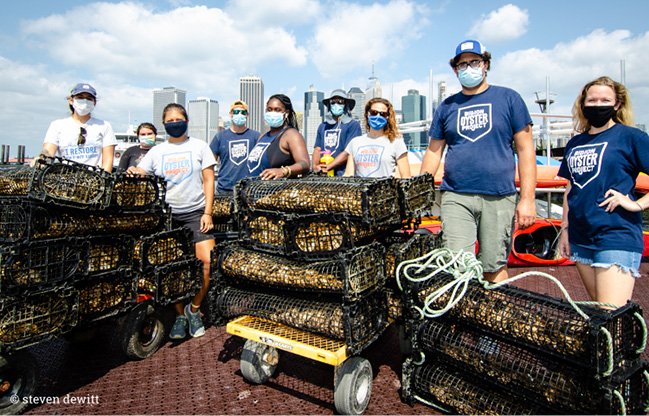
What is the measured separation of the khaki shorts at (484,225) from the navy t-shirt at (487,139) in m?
0.08

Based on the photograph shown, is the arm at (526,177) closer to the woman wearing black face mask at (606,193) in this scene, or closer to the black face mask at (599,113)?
the woman wearing black face mask at (606,193)

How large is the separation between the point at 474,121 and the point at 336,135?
112 inches

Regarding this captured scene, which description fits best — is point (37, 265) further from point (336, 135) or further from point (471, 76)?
point (336, 135)

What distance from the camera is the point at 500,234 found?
11.3 ft

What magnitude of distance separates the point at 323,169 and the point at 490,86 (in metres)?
2.25

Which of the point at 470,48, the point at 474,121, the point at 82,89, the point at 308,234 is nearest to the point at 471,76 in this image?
the point at 470,48

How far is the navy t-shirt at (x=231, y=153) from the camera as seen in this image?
5742 millimetres

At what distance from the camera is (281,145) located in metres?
4.50

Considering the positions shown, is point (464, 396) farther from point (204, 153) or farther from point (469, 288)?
point (204, 153)

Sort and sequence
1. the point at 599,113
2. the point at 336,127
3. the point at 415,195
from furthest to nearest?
1. the point at 336,127
2. the point at 415,195
3. the point at 599,113

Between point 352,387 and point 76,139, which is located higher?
point 76,139

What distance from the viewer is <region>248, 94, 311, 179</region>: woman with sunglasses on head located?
4.27 m

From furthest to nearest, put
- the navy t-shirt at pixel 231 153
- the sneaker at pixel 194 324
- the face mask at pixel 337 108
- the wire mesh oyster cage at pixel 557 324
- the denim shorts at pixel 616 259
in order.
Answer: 1. the face mask at pixel 337 108
2. the navy t-shirt at pixel 231 153
3. the sneaker at pixel 194 324
4. the denim shorts at pixel 616 259
5. the wire mesh oyster cage at pixel 557 324

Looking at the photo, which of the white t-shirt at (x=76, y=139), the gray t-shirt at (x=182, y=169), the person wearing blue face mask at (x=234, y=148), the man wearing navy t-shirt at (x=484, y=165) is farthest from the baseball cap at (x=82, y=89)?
the man wearing navy t-shirt at (x=484, y=165)
